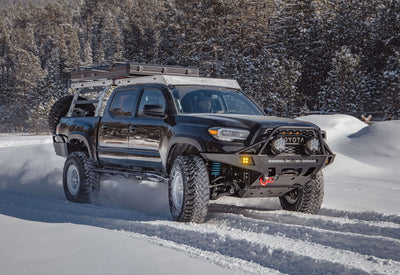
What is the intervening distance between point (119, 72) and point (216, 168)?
9.43 ft

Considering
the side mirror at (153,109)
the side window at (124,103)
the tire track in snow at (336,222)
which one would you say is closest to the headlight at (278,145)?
the tire track in snow at (336,222)

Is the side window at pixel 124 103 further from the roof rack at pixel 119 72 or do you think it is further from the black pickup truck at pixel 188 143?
the roof rack at pixel 119 72

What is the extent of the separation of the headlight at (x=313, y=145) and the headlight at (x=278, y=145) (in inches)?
14.2

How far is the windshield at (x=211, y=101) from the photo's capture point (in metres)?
6.62

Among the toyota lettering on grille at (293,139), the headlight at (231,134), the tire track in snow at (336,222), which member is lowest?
the tire track in snow at (336,222)

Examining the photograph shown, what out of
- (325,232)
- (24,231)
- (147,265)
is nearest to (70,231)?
(24,231)

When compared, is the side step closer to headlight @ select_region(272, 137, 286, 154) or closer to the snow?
the snow

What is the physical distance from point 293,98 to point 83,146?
118 feet

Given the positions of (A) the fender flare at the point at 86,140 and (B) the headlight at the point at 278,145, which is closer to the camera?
(B) the headlight at the point at 278,145

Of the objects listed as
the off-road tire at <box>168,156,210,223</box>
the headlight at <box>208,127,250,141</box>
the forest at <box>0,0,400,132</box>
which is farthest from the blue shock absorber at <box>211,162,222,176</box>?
the forest at <box>0,0,400,132</box>

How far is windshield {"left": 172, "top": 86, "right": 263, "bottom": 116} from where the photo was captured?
21.7 ft

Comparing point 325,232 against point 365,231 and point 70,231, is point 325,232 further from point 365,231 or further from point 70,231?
point 70,231

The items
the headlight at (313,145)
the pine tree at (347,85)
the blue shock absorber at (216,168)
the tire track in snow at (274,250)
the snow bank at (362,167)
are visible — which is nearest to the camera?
the tire track in snow at (274,250)

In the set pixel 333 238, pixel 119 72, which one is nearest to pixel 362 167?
pixel 119 72
